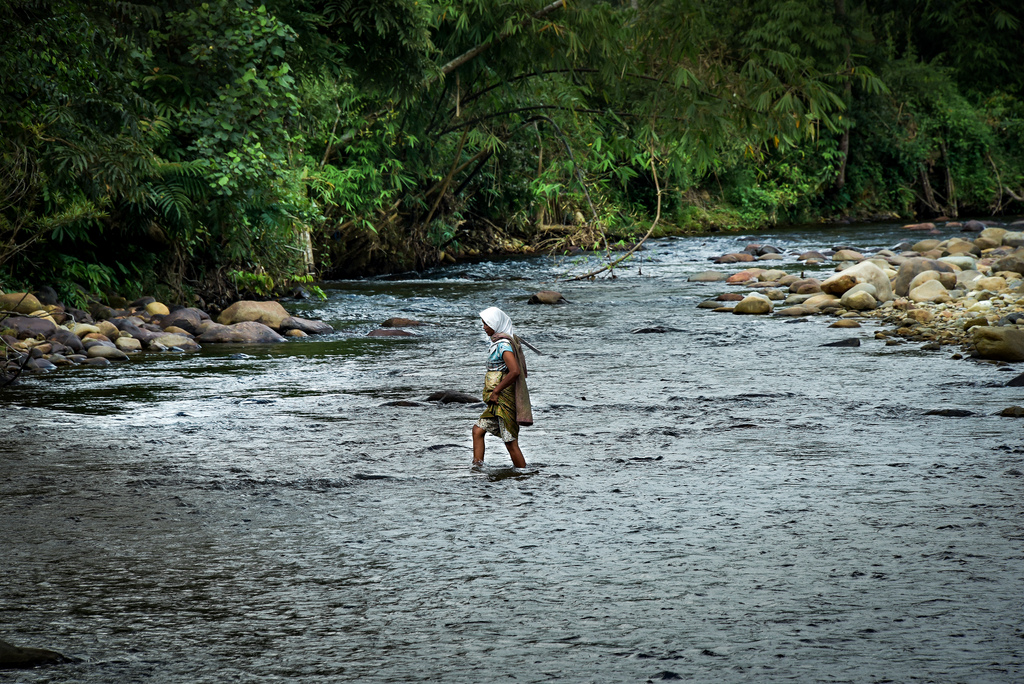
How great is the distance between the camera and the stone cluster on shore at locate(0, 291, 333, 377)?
11.9 metres

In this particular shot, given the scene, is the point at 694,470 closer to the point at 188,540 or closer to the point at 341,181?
the point at 188,540

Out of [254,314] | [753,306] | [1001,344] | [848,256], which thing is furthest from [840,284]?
[254,314]

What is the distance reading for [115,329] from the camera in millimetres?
13445

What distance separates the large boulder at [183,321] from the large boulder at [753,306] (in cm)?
784

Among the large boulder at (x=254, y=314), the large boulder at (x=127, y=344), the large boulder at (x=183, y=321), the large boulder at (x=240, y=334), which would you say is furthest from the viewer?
the large boulder at (x=254, y=314)

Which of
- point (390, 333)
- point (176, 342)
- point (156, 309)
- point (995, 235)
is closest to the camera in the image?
point (176, 342)

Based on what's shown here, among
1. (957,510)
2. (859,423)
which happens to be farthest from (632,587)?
(859,423)

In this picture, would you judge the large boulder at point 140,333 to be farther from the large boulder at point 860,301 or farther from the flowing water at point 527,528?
the large boulder at point 860,301

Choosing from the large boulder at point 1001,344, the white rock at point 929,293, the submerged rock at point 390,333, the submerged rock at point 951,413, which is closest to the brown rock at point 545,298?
the submerged rock at point 390,333

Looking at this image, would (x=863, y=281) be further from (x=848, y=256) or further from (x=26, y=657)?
(x=26, y=657)

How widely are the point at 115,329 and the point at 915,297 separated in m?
11.3

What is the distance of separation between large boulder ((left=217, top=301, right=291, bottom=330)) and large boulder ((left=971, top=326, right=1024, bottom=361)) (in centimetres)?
885

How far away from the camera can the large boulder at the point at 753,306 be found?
1630cm

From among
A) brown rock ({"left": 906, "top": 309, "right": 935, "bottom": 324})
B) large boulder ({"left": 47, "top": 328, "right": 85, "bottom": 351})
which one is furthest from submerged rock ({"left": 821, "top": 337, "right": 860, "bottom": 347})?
large boulder ({"left": 47, "top": 328, "right": 85, "bottom": 351})
